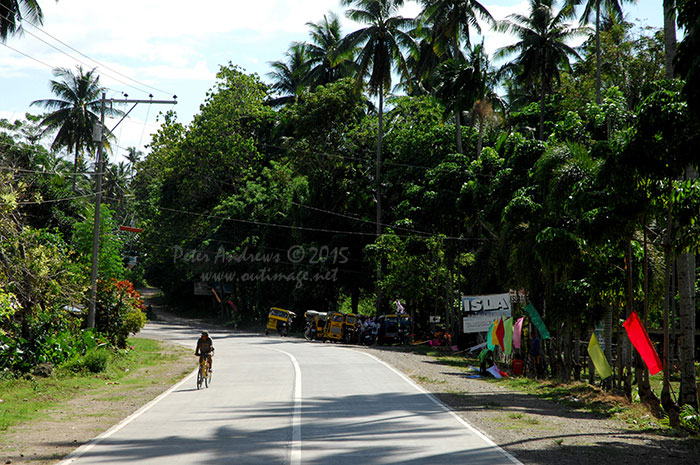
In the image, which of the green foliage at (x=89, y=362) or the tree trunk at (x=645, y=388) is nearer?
the tree trunk at (x=645, y=388)

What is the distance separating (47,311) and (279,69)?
2112 inches

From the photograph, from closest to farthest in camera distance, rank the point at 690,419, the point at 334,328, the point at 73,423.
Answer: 1. the point at 73,423
2. the point at 690,419
3. the point at 334,328

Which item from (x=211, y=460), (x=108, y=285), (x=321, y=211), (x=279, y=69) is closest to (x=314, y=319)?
(x=321, y=211)

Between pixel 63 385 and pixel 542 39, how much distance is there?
3033 cm

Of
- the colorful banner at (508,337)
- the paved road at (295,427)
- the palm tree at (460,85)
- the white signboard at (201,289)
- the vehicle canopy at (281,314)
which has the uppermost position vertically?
the palm tree at (460,85)

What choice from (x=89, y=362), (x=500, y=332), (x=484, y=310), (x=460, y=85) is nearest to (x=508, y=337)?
(x=500, y=332)

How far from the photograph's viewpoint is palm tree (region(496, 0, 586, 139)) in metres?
38.8

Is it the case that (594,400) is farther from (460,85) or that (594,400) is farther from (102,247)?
(102,247)

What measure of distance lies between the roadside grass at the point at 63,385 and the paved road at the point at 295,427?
2265 mm

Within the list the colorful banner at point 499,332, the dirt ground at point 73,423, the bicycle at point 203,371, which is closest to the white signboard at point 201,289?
the colorful banner at point 499,332

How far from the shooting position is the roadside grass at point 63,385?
51.1 ft

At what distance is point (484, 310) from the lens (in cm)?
3203

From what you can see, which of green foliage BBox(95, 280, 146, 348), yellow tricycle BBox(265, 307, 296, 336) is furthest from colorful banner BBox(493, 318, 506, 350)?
yellow tricycle BBox(265, 307, 296, 336)

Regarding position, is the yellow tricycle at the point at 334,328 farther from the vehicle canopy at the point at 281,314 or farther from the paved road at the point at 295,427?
the paved road at the point at 295,427
